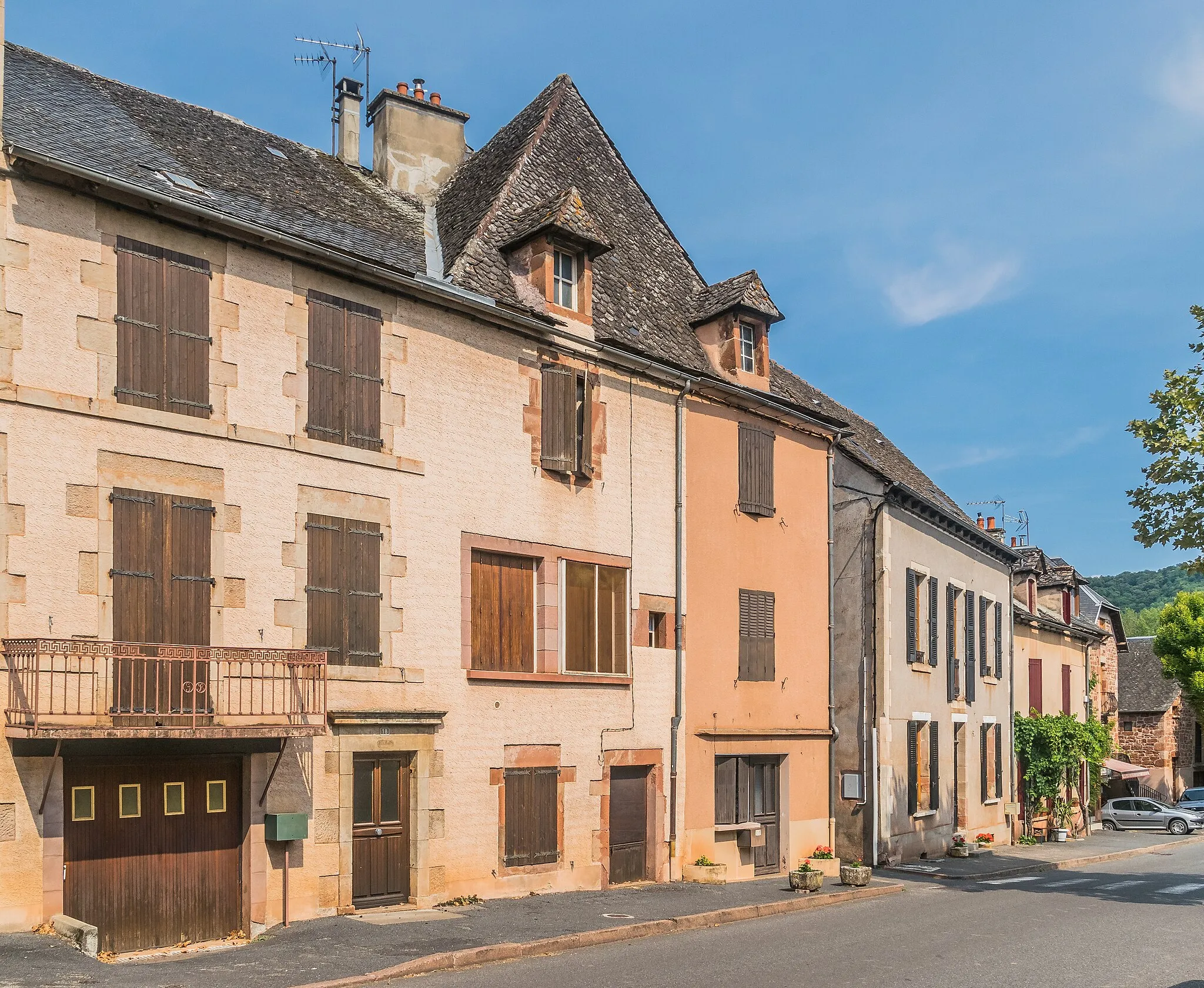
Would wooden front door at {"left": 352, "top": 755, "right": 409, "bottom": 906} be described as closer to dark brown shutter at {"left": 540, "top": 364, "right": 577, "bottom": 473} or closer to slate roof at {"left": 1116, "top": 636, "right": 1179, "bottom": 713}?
dark brown shutter at {"left": 540, "top": 364, "right": 577, "bottom": 473}

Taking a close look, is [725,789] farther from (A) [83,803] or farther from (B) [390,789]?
(A) [83,803]

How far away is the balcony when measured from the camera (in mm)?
11875

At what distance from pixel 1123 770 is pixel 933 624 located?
23483 millimetres

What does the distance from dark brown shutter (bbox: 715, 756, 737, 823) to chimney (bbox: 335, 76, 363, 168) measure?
11.4 metres

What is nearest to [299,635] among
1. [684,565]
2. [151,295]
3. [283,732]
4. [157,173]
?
[283,732]

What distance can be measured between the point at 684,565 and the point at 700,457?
1.85 meters

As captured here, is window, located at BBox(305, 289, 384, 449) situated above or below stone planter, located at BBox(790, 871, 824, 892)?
above

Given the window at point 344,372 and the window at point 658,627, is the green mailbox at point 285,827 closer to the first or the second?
the window at point 344,372

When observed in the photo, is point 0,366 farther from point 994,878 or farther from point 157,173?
point 994,878

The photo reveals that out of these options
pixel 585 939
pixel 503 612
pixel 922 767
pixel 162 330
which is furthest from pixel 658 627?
pixel 922 767

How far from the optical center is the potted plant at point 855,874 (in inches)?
799

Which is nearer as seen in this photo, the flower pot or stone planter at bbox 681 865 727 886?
stone planter at bbox 681 865 727 886

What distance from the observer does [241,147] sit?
18.1 m

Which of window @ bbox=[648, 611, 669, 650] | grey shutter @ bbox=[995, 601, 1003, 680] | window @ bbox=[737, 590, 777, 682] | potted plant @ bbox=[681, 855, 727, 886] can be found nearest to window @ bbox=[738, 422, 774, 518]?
window @ bbox=[737, 590, 777, 682]
